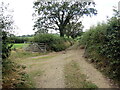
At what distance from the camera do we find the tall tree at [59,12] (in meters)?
19.5

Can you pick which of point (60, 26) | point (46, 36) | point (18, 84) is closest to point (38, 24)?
point (60, 26)

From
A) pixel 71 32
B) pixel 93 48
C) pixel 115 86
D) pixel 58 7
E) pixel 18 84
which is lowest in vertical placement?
pixel 115 86

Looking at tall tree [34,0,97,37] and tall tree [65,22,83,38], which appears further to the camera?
tall tree [65,22,83,38]

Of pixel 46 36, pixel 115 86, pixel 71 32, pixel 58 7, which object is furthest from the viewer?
pixel 71 32

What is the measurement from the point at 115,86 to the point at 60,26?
18473 mm

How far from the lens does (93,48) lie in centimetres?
759

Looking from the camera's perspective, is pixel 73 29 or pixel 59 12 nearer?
pixel 59 12

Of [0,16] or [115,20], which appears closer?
[0,16]

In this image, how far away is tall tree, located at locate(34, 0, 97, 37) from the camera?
63.9 ft

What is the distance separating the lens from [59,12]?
66.0 ft

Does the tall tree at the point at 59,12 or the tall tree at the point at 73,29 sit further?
the tall tree at the point at 73,29

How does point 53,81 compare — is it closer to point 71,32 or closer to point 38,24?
point 38,24

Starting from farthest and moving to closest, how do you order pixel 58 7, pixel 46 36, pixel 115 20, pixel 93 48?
pixel 58 7, pixel 46 36, pixel 93 48, pixel 115 20

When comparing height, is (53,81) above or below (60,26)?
below
